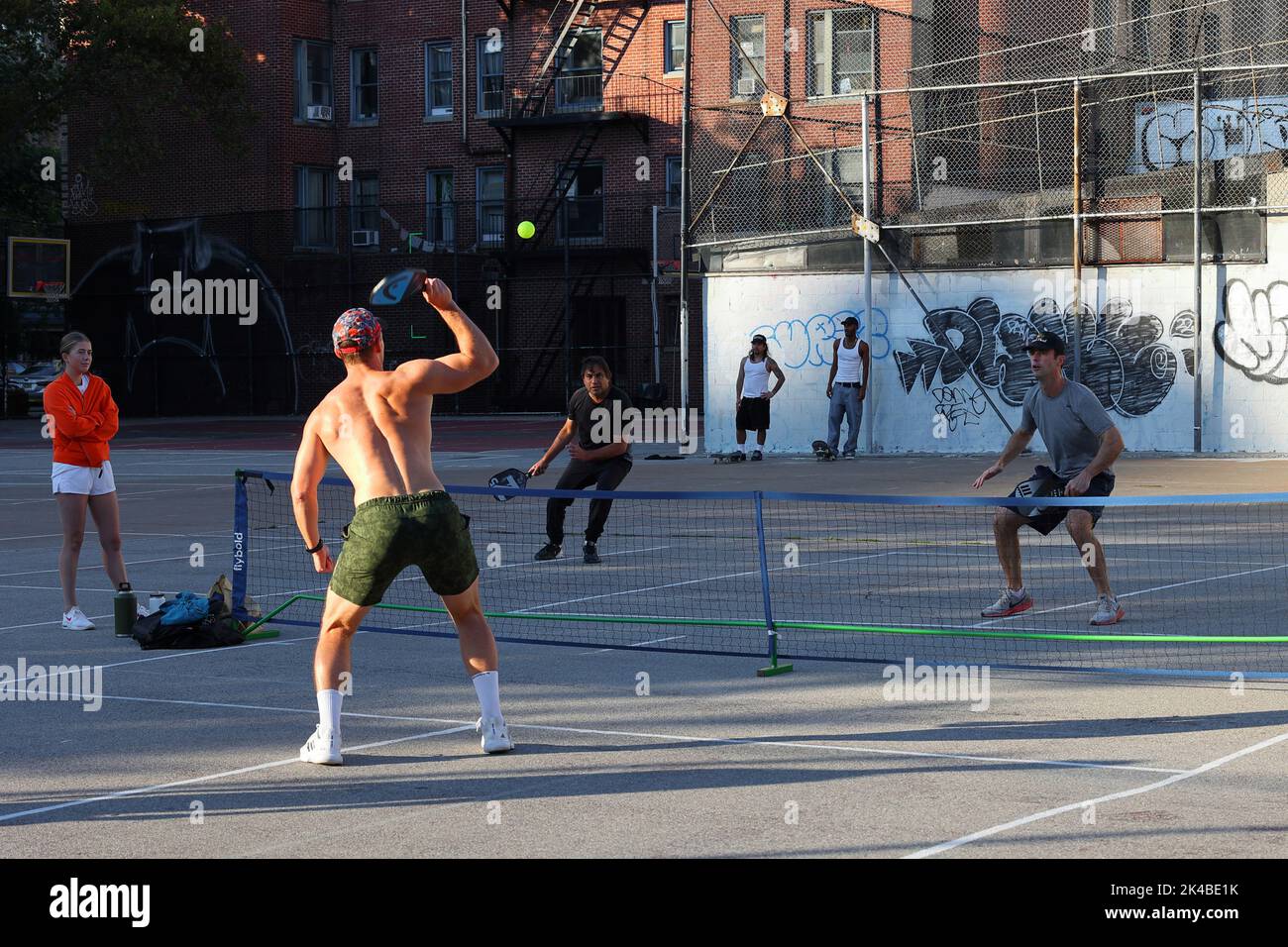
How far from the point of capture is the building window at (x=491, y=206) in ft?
153

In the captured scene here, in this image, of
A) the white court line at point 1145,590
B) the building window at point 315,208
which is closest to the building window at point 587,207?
the building window at point 315,208

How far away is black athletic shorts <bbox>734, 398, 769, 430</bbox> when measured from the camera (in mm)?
25531

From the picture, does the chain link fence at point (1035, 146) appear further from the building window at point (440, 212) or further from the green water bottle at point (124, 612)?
the green water bottle at point (124, 612)

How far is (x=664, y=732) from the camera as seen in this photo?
26.1ft

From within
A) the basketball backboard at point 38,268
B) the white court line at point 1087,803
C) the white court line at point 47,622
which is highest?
the basketball backboard at point 38,268

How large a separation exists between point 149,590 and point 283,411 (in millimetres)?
34658

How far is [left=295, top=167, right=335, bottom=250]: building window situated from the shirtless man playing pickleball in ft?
122

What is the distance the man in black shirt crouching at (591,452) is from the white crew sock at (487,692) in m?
7.06

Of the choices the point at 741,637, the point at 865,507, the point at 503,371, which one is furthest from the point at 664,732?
the point at 503,371

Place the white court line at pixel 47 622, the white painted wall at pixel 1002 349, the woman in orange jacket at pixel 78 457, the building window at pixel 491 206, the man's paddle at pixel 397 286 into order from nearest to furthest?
1. the man's paddle at pixel 397 286
2. the woman in orange jacket at pixel 78 457
3. the white court line at pixel 47 622
4. the white painted wall at pixel 1002 349
5. the building window at pixel 491 206

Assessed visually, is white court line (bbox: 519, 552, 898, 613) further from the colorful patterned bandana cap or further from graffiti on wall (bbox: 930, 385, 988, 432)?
graffiti on wall (bbox: 930, 385, 988, 432)

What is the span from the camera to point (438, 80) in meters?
48.1

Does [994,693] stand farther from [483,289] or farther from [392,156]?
[392,156]

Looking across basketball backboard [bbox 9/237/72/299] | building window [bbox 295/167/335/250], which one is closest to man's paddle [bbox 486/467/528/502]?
building window [bbox 295/167/335/250]
